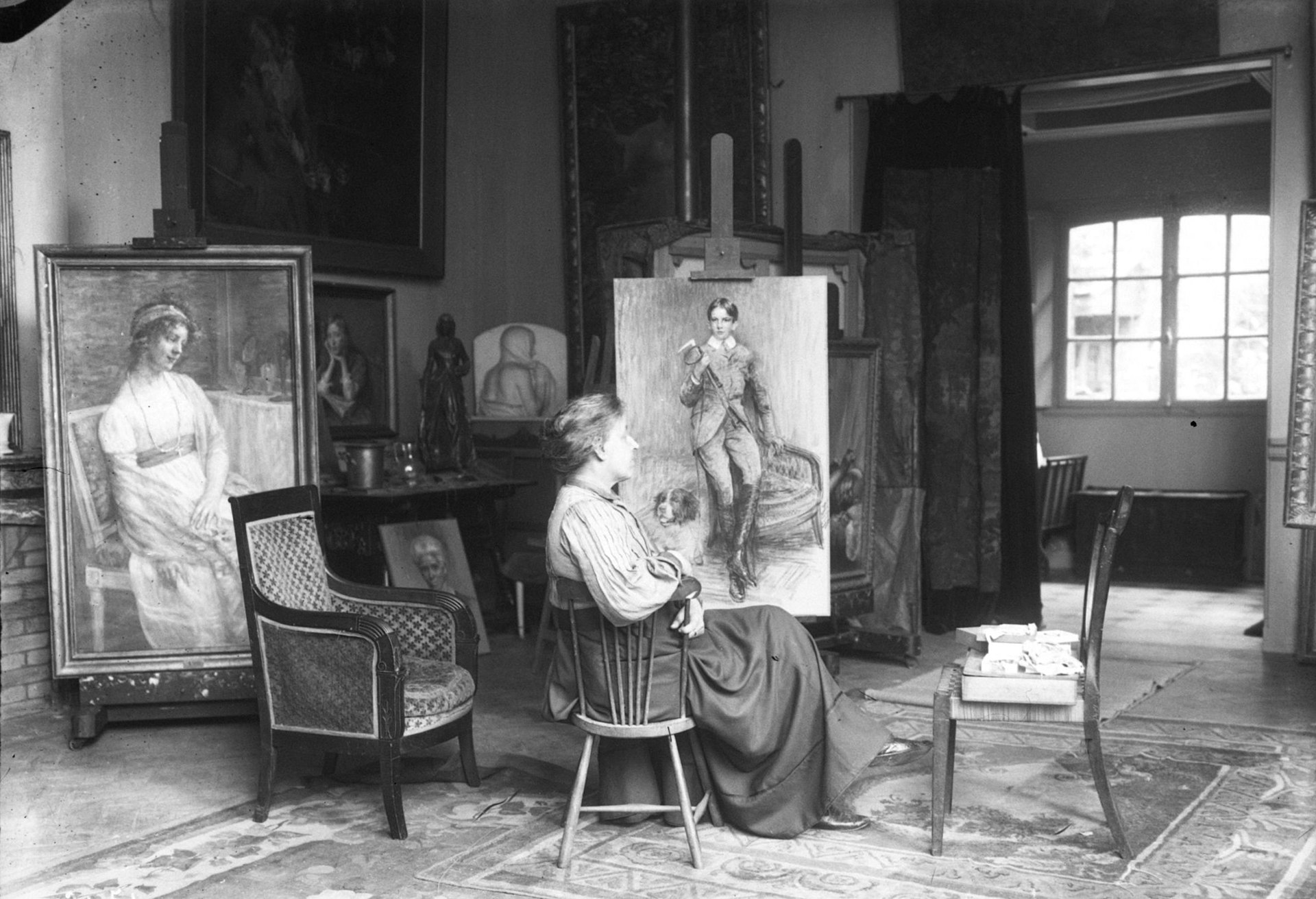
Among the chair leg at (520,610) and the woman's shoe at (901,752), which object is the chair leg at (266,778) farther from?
the chair leg at (520,610)

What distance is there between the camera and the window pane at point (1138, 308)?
10234 millimetres

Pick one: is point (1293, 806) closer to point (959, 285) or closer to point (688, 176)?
point (959, 285)

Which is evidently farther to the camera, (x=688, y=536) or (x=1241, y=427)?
(x=1241, y=427)

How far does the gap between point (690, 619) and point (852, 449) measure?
8.69ft

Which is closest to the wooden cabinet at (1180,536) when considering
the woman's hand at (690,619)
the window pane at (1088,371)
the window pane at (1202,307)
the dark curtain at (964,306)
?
the window pane at (1088,371)

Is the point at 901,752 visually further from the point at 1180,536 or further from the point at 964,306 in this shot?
the point at 1180,536

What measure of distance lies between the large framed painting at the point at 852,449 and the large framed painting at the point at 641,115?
1533 mm

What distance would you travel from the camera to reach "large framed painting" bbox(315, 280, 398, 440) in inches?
283

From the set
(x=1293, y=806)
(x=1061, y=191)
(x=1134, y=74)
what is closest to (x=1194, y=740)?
(x=1293, y=806)

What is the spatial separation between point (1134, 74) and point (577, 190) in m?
3.19

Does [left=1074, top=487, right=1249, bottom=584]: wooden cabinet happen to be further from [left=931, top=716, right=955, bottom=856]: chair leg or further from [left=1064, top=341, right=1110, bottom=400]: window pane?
[left=931, top=716, right=955, bottom=856]: chair leg

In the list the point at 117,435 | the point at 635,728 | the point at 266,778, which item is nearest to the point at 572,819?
the point at 635,728

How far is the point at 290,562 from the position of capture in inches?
182

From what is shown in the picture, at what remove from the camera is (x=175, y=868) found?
3779 mm
